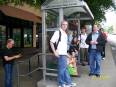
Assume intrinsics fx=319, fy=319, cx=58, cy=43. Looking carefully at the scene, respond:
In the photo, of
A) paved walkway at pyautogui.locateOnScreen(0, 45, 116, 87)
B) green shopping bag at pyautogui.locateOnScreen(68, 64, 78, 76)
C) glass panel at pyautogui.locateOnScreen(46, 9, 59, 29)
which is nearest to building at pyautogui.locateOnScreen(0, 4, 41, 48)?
paved walkway at pyautogui.locateOnScreen(0, 45, 116, 87)

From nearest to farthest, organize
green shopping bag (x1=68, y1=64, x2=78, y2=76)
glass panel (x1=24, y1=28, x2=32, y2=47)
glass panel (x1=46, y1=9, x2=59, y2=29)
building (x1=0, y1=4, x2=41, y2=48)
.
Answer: glass panel (x1=46, y1=9, x2=59, y2=29) → green shopping bag (x1=68, y1=64, x2=78, y2=76) → building (x1=0, y1=4, x2=41, y2=48) → glass panel (x1=24, y1=28, x2=32, y2=47)

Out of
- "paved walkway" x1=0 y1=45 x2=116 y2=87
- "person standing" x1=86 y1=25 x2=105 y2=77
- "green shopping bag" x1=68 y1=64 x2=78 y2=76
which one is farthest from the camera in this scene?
"person standing" x1=86 y1=25 x2=105 y2=77

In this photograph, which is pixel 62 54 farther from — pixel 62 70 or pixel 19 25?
pixel 19 25

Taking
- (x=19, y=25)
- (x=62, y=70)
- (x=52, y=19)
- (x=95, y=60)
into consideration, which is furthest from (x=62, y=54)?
(x=19, y=25)

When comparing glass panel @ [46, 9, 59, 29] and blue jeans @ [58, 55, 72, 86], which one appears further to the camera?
glass panel @ [46, 9, 59, 29]

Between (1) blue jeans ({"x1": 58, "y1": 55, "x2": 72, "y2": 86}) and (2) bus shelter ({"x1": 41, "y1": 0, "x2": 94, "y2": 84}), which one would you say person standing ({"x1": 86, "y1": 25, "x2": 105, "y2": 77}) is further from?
(1) blue jeans ({"x1": 58, "y1": 55, "x2": 72, "y2": 86})

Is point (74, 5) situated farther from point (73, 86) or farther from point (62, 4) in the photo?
point (73, 86)

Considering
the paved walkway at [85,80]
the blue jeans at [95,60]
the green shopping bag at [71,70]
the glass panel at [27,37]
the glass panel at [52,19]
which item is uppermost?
the glass panel at [52,19]

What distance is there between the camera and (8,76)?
375 inches

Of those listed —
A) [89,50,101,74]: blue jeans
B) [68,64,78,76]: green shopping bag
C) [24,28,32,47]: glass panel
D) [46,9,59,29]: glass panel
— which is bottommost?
[68,64,78,76]: green shopping bag

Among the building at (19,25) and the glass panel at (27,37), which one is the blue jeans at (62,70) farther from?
the glass panel at (27,37)

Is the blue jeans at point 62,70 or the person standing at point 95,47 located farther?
the person standing at point 95,47

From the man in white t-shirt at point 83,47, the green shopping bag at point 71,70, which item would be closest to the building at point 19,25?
the man in white t-shirt at point 83,47

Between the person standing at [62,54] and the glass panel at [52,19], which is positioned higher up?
the glass panel at [52,19]
